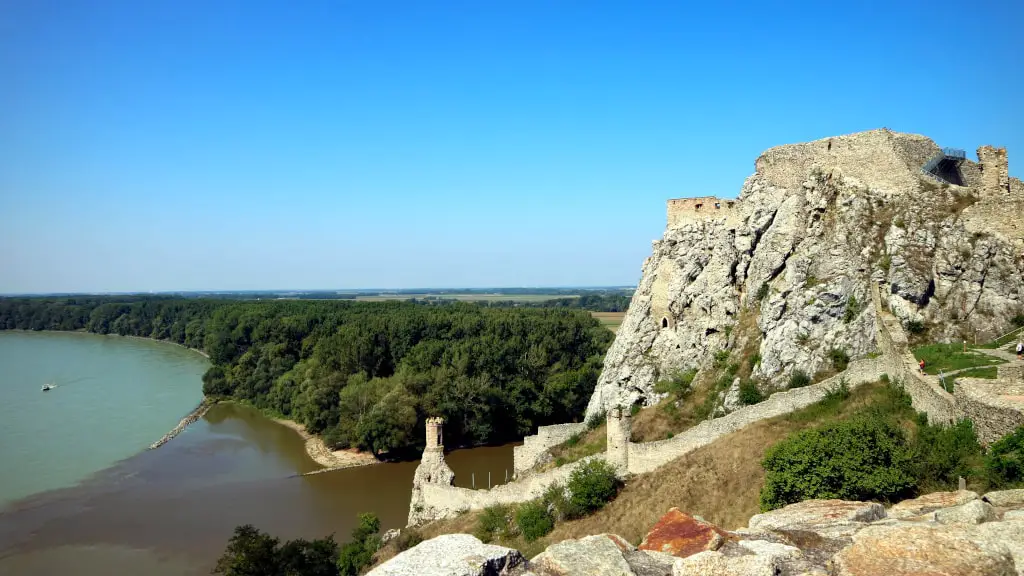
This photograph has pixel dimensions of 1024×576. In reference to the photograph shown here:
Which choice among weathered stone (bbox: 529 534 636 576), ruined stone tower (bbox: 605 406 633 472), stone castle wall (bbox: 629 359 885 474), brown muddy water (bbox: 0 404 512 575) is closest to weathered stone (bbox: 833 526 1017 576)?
weathered stone (bbox: 529 534 636 576)

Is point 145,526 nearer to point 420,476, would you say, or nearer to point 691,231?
point 420,476

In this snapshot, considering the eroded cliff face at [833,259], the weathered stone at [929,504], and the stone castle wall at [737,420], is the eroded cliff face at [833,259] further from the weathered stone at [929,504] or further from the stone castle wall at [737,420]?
the weathered stone at [929,504]

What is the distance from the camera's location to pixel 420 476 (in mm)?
22703

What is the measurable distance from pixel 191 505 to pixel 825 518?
31408 mm

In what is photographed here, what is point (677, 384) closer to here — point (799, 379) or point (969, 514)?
point (799, 379)

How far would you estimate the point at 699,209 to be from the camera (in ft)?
92.2

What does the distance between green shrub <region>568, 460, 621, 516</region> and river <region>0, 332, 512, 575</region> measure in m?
12.3

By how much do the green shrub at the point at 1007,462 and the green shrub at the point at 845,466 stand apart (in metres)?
1.37

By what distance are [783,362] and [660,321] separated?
27.8 feet

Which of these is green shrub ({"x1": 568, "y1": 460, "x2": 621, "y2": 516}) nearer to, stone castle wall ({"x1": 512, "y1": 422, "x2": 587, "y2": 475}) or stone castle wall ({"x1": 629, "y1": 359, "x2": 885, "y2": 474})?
stone castle wall ({"x1": 629, "y1": 359, "x2": 885, "y2": 474})

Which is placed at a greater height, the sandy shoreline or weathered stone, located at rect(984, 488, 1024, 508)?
weathered stone, located at rect(984, 488, 1024, 508)

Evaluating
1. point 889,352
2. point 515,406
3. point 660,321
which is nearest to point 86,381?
point 515,406

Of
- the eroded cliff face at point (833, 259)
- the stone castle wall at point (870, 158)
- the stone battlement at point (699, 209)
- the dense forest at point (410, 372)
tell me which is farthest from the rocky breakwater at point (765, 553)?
the dense forest at point (410, 372)

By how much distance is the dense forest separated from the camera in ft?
138
